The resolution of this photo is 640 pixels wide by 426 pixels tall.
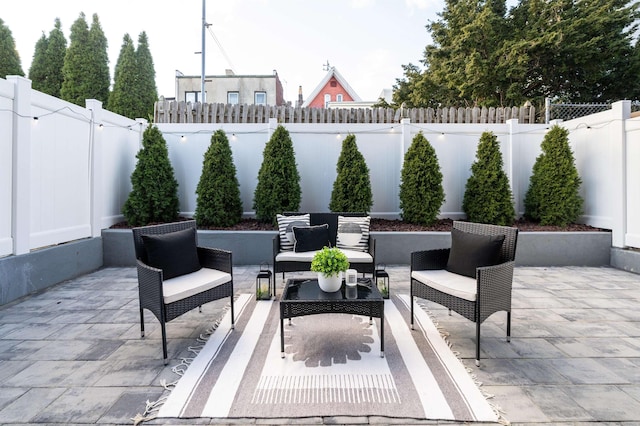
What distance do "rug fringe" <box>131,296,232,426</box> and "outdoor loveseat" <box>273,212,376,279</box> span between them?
986 millimetres

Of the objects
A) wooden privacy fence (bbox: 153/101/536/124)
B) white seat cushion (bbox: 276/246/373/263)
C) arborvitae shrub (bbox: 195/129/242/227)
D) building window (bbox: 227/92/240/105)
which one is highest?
building window (bbox: 227/92/240/105)

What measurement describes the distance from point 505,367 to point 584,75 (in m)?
12.4

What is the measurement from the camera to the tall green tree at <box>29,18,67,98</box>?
11664 millimetres

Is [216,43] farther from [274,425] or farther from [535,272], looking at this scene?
[274,425]

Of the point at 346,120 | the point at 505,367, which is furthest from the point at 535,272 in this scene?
the point at 346,120

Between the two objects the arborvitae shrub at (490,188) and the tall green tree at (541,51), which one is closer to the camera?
the arborvitae shrub at (490,188)

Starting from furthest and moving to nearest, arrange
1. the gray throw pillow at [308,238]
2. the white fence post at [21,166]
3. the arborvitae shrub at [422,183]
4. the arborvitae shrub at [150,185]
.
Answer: the arborvitae shrub at [422,183], the arborvitae shrub at [150,185], the gray throw pillow at [308,238], the white fence post at [21,166]

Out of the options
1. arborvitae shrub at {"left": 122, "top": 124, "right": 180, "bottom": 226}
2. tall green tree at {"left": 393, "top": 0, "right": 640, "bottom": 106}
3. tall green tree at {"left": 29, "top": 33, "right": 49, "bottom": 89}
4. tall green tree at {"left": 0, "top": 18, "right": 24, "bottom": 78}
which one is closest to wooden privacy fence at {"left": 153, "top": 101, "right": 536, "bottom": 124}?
arborvitae shrub at {"left": 122, "top": 124, "right": 180, "bottom": 226}

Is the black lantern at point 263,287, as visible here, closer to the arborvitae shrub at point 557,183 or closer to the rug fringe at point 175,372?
the rug fringe at point 175,372

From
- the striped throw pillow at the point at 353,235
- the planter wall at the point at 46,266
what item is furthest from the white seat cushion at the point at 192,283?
the planter wall at the point at 46,266

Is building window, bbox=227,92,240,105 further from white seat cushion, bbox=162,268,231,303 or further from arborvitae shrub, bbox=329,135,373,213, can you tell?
white seat cushion, bbox=162,268,231,303

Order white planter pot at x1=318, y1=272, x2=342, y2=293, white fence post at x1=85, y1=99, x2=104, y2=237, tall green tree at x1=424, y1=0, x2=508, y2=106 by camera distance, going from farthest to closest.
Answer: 1. tall green tree at x1=424, y1=0, x2=508, y2=106
2. white fence post at x1=85, y1=99, x2=104, y2=237
3. white planter pot at x1=318, y1=272, x2=342, y2=293

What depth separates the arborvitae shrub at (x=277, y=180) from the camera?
5.95 metres

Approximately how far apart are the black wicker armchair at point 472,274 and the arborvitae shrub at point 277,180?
321cm
